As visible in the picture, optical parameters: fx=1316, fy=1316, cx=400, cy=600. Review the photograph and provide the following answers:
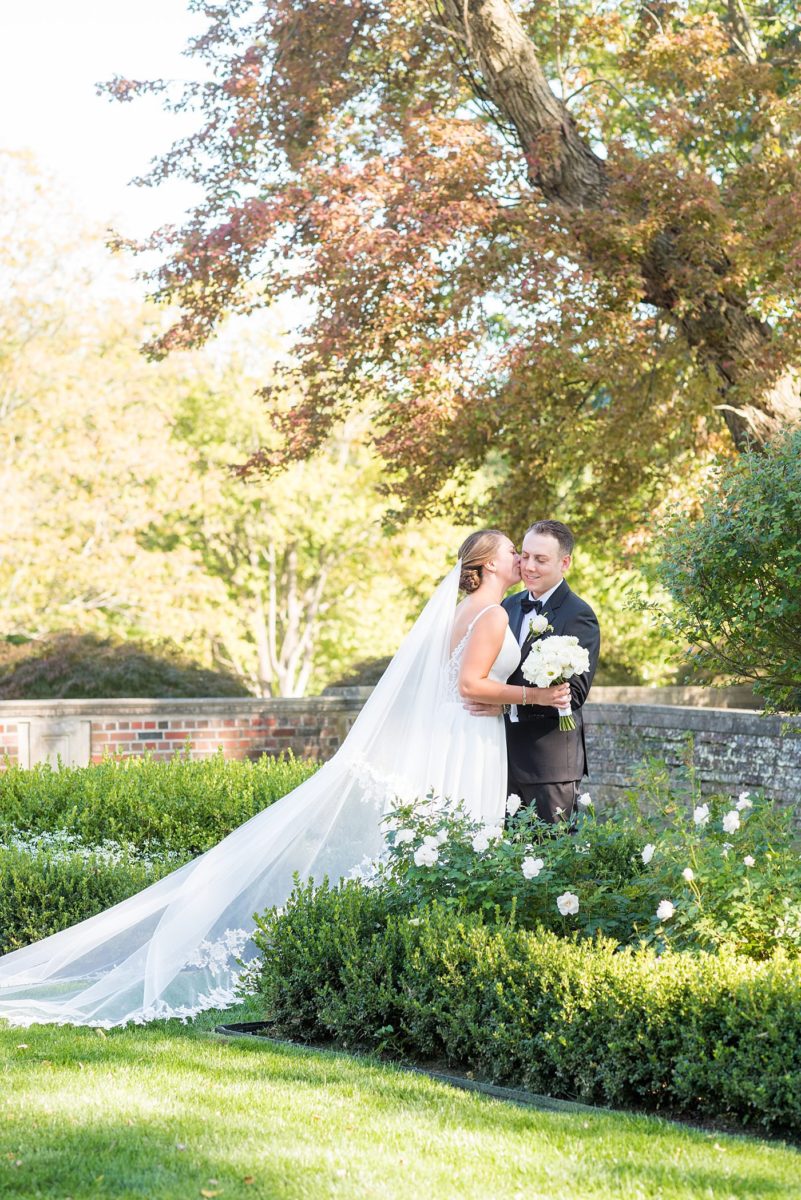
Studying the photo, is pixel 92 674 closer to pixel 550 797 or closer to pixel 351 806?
pixel 351 806

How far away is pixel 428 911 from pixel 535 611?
5.56ft

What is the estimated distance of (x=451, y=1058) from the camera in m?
4.89

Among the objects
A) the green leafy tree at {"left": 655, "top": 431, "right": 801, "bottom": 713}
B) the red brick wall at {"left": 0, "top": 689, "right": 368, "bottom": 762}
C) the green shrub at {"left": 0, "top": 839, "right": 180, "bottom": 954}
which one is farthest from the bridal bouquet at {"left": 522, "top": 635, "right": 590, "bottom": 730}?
the red brick wall at {"left": 0, "top": 689, "right": 368, "bottom": 762}

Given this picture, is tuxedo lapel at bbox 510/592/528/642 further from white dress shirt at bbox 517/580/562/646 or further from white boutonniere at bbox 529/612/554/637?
white boutonniere at bbox 529/612/554/637

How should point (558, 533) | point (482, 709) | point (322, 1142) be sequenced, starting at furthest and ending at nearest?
point (482, 709) → point (558, 533) → point (322, 1142)

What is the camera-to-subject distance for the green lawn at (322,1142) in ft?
11.5

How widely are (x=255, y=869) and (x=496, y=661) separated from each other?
1.52 meters

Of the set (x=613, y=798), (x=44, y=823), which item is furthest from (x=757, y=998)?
(x=613, y=798)

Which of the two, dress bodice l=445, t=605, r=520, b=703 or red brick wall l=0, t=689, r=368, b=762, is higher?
dress bodice l=445, t=605, r=520, b=703

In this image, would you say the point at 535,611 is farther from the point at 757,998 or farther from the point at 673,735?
the point at 673,735

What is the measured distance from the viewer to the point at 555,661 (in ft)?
18.8

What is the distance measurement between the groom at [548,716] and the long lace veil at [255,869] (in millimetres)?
372

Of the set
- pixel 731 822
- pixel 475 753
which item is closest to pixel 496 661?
pixel 475 753

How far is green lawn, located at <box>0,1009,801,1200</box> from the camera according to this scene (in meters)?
3.50
